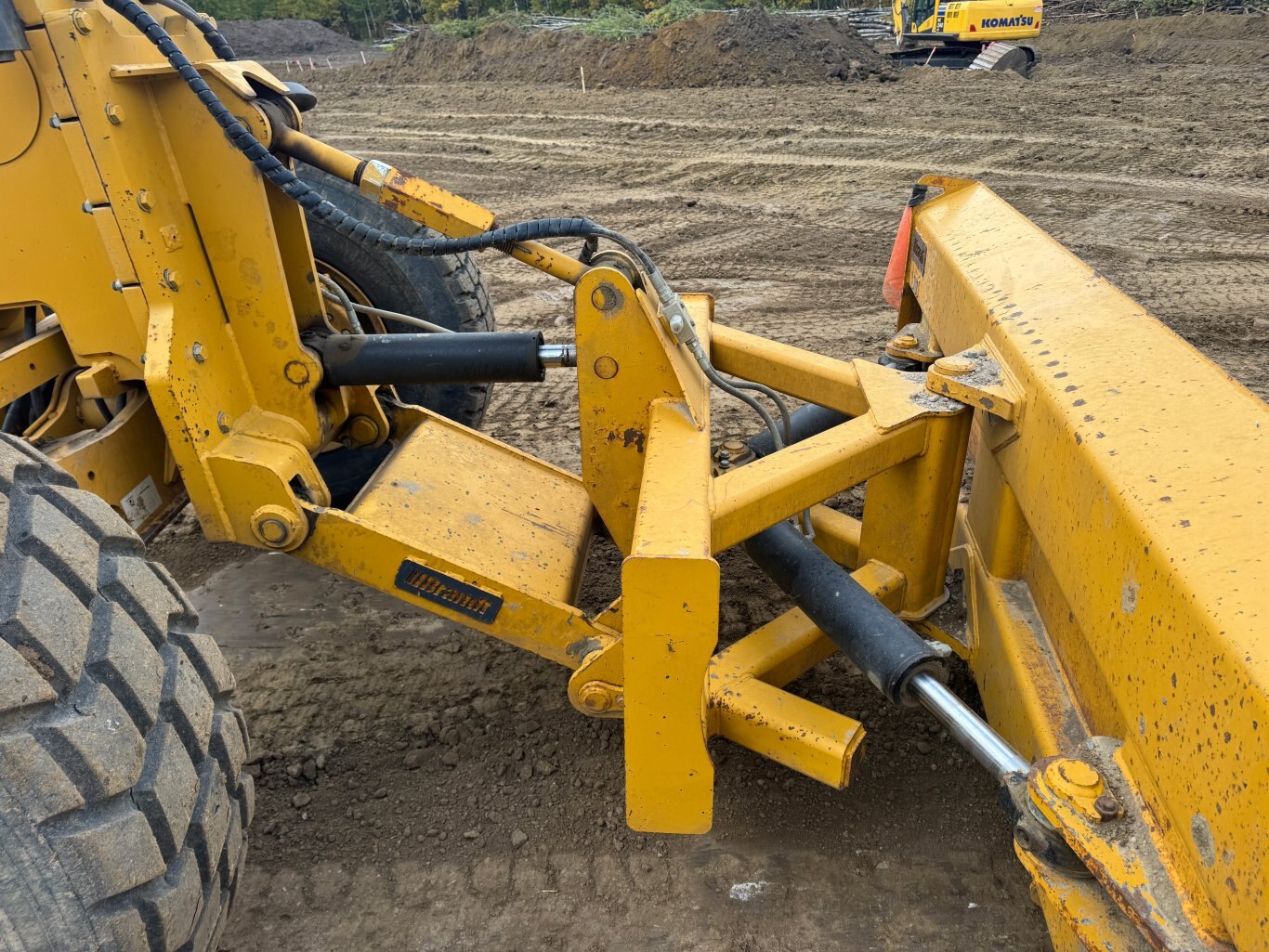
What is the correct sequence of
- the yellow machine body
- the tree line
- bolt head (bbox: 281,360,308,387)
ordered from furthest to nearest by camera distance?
the tree line
the yellow machine body
bolt head (bbox: 281,360,308,387)

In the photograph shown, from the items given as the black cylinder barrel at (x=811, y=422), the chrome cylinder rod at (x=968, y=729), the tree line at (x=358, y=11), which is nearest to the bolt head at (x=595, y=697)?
the chrome cylinder rod at (x=968, y=729)

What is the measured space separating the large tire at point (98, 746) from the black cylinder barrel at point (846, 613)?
1.13 m

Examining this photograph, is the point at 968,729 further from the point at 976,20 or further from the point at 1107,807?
the point at 976,20

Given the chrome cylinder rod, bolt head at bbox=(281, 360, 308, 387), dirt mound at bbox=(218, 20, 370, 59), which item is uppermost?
bolt head at bbox=(281, 360, 308, 387)

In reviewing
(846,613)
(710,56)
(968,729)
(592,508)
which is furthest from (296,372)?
(710,56)

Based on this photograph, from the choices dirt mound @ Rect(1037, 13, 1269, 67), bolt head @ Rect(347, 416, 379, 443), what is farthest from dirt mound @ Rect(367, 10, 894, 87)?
bolt head @ Rect(347, 416, 379, 443)

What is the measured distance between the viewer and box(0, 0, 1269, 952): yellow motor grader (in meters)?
1.23

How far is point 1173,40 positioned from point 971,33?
151 inches

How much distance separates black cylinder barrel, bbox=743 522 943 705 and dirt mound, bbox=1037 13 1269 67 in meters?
15.3

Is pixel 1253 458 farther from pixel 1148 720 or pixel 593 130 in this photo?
pixel 593 130

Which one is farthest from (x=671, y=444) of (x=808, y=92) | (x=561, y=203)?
(x=808, y=92)

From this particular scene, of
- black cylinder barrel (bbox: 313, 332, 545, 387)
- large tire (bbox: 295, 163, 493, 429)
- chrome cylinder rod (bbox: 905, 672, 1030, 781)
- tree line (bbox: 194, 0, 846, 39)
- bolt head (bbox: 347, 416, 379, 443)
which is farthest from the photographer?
tree line (bbox: 194, 0, 846, 39)

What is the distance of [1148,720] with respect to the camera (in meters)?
1.22

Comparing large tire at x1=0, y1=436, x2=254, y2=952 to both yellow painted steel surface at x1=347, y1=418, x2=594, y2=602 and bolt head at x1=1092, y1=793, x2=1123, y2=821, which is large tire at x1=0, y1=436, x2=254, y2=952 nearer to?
yellow painted steel surface at x1=347, y1=418, x2=594, y2=602
